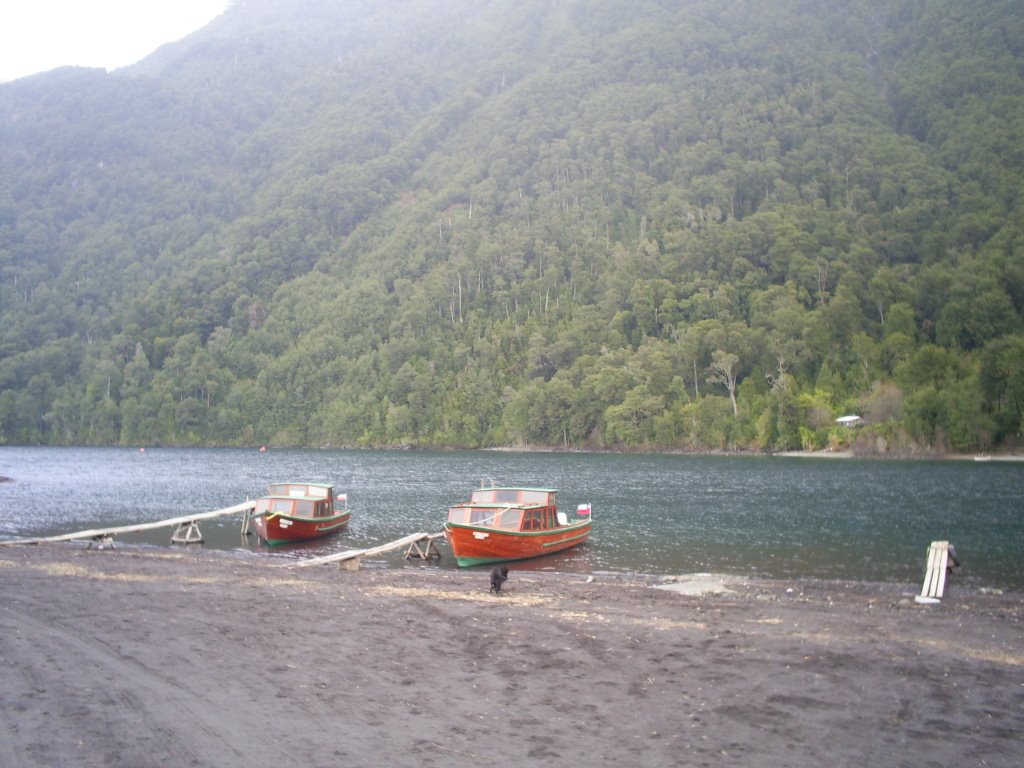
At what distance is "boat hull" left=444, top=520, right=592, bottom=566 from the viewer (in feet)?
119

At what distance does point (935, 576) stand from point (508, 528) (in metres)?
18.5


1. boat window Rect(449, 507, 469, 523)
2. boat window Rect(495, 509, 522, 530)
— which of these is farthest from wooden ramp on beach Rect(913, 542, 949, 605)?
boat window Rect(449, 507, 469, 523)

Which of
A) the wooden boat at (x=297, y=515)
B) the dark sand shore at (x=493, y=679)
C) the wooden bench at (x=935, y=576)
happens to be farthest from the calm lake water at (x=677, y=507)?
the dark sand shore at (x=493, y=679)

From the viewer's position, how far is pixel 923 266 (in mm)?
169125

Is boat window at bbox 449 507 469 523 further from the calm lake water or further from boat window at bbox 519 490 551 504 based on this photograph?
boat window at bbox 519 490 551 504

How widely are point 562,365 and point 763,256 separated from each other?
57580 millimetres

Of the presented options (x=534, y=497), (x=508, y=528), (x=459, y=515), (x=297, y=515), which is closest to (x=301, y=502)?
(x=297, y=515)

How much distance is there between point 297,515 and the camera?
151 ft

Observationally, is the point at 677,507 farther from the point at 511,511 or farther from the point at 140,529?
the point at 140,529

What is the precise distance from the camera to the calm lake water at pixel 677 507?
37250 mm

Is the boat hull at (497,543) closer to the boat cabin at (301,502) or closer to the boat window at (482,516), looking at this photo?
the boat window at (482,516)

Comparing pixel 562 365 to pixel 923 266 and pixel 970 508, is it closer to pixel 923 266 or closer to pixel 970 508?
pixel 923 266

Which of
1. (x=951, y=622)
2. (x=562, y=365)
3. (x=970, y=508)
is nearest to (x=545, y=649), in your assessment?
(x=951, y=622)

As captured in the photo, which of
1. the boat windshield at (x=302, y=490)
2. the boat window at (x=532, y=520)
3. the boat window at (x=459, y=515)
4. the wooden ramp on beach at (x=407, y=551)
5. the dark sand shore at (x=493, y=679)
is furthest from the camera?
the boat windshield at (x=302, y=490)
